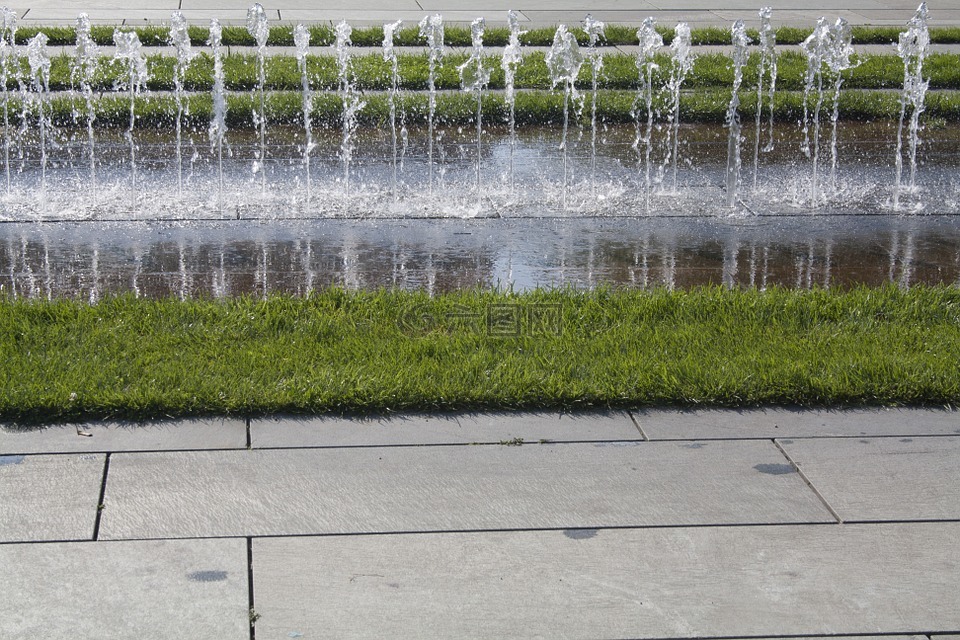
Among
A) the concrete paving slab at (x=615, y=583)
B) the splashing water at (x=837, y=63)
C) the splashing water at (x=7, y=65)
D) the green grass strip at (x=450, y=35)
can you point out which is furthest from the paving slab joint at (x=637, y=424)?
the green grass strip at (x=450, y=35)

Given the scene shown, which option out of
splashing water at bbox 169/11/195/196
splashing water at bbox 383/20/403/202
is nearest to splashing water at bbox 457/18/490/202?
splashing water at bbox 383/20/403/202

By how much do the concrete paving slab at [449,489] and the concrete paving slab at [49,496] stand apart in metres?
0.07

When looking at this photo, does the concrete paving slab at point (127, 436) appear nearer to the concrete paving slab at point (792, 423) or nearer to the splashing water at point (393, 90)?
the concrete paving slab at point (792, 423)

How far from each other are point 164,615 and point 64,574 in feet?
1.25

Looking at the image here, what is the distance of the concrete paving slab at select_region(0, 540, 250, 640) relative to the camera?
3.17m

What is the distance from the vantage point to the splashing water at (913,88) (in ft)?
29.1

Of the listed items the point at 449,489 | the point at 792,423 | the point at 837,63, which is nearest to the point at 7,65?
the point at 837,63

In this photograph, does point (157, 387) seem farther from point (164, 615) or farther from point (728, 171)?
point (728, 171)

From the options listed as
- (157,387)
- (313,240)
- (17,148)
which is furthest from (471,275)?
(17,148)

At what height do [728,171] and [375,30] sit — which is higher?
[375,30]

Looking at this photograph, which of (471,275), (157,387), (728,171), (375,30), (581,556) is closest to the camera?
(581,556)

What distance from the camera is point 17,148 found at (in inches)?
349

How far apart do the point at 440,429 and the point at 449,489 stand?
51 cm

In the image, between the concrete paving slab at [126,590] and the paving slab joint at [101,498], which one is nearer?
the concrete paving slab at [126,590]
